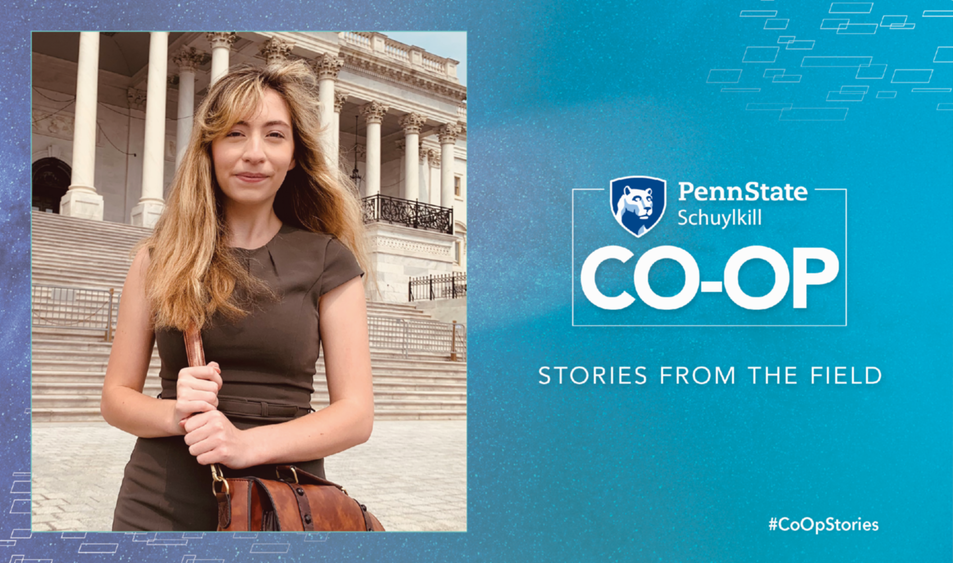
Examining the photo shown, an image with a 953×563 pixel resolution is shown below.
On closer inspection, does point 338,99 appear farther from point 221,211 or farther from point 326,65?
point 221,211

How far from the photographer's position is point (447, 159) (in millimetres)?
27516

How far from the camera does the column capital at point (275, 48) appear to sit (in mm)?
4262

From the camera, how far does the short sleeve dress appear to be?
104 inches

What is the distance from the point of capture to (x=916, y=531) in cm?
371

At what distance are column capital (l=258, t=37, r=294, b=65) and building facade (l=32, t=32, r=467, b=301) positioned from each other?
6460mm

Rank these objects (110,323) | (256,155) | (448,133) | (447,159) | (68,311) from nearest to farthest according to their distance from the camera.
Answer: (256,155) < (110,323) < (68,311) < (448,133) < (447,159)

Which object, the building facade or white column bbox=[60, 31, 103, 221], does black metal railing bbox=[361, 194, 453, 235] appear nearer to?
the building facade

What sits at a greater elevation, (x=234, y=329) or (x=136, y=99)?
(x=136, y=99)

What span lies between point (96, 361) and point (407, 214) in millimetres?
13266

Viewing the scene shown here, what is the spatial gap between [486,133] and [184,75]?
900 centimetres

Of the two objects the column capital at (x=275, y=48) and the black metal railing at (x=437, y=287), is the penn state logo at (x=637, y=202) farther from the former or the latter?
the black metal railing at (x=437, y=287)

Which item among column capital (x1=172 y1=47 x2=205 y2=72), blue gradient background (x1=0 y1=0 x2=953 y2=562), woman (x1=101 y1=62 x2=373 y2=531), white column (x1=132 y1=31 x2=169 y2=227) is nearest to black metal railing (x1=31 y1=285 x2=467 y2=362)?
white column (x1=132 y1=31 x2=169 y2=227)

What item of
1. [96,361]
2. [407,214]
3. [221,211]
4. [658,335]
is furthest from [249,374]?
[407,214]

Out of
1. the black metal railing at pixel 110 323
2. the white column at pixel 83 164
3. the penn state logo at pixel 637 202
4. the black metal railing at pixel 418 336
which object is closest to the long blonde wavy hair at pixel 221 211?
the penn state logo at pixel 637 202
